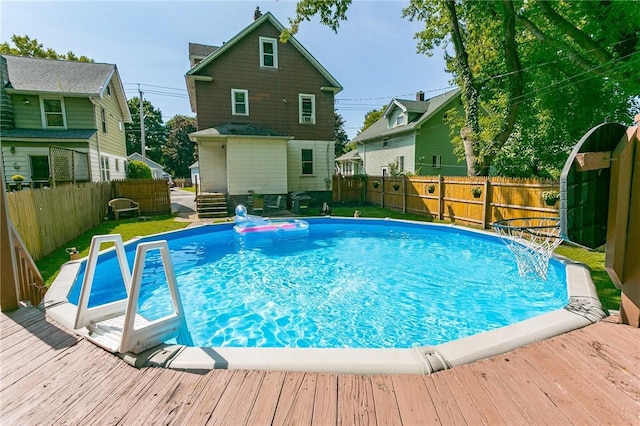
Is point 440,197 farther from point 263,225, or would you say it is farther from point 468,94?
point 263,225

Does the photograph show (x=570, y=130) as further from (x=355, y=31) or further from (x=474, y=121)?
(x=355, y=31)

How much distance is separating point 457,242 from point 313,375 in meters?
9.45

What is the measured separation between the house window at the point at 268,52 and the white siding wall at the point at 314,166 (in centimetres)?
463

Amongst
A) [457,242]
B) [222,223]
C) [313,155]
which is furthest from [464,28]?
[222,223]

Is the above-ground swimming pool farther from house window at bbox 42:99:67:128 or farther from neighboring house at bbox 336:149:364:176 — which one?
neighboring house at bbox 336:149:364:176

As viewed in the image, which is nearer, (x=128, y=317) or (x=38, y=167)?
(x=128, y=317)

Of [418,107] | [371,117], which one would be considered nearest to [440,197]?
[418,107]

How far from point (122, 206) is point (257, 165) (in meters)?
6.74

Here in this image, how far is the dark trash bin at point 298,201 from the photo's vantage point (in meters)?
15.9

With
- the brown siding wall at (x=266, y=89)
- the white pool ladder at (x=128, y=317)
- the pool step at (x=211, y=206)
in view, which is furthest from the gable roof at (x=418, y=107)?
the white pool ladder at (x=128, y=317)

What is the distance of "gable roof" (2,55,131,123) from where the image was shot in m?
14.6

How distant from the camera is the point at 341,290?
6809mm

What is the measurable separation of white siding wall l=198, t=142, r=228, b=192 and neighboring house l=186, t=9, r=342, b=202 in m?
0.05

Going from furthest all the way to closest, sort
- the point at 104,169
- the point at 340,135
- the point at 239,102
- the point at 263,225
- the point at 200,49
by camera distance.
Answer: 1. the point at 340,135
2. the point at 200,49
3. the point at 104,169
4. the point at 239,102
5. the point at 263,225
